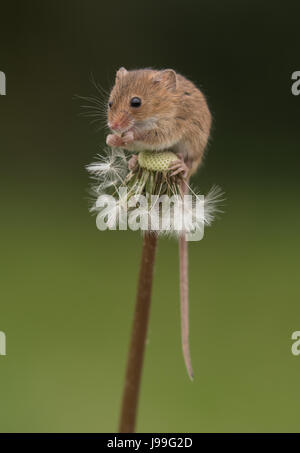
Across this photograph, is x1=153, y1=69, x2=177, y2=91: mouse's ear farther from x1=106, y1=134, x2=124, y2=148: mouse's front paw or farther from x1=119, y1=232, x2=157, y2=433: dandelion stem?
x1=119, y1=232, x2=157, y2=433: dandelion stem

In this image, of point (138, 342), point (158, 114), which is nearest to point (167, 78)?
point (158, 114)

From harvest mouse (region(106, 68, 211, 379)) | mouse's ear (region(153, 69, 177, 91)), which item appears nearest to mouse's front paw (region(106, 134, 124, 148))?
harvest mouse (region(106, 68, 211, 379))

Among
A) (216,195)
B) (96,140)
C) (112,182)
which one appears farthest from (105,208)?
(96,140)

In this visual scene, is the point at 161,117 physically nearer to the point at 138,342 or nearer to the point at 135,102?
the point at 135,102

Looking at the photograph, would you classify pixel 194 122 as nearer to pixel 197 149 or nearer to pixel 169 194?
pixel 197 149

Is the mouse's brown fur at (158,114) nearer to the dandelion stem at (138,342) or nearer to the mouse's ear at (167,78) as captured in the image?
the mouse's ear at (167,78)

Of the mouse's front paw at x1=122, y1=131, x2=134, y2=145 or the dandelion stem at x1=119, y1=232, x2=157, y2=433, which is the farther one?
the mouse's front paw at x1=122, y1=131, x2=134, y2=145
